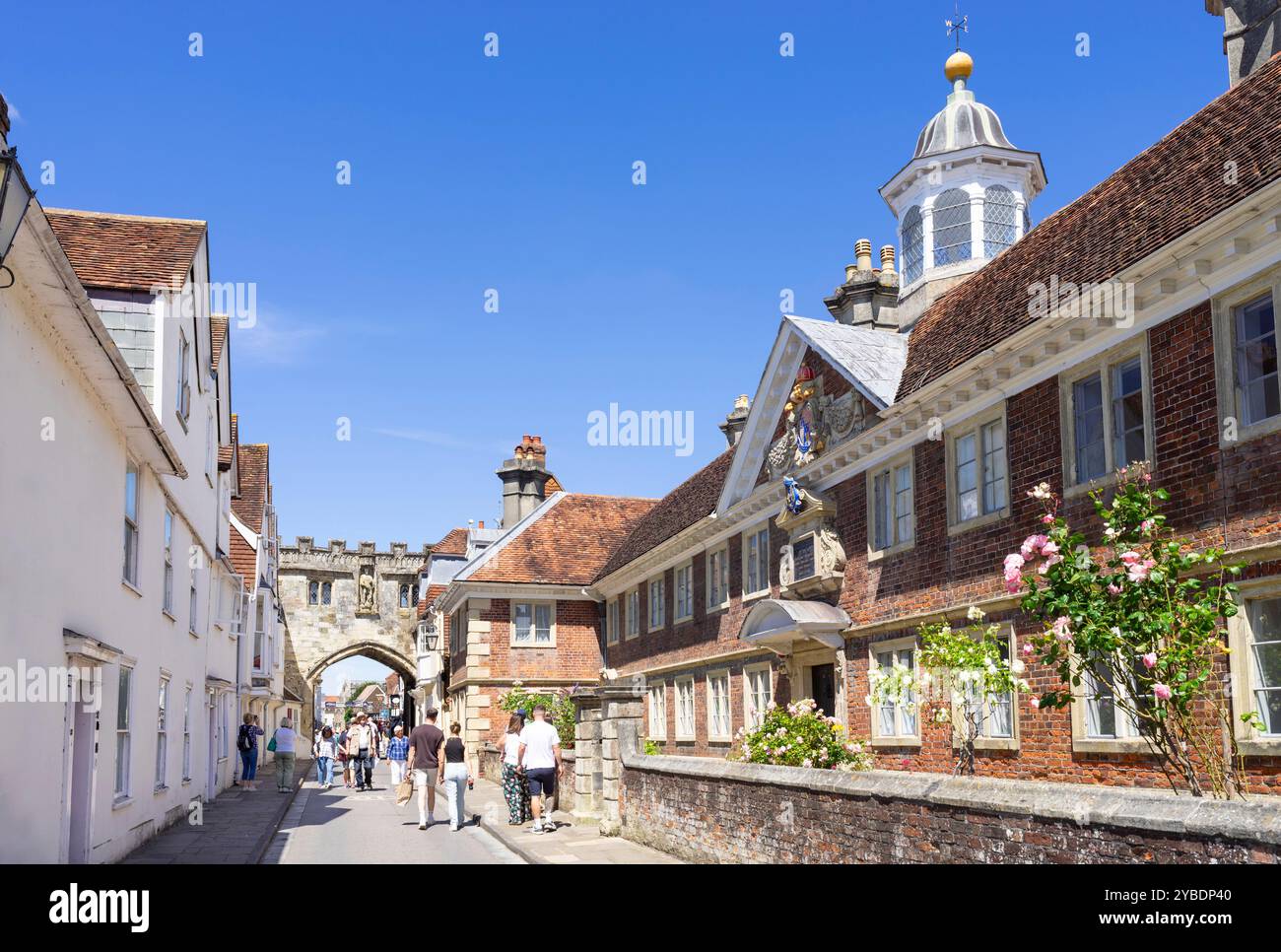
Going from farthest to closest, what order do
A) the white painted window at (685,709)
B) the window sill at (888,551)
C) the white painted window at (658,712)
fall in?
the white painted window at (658,712)
the white painted window at (685,709)
the window sill at (888,551)

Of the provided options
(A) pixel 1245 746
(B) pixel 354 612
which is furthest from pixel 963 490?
(B) pixel 354 612

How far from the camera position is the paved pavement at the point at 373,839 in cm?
1540

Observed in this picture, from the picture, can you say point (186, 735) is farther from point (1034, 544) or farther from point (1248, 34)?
point (1248, 34)

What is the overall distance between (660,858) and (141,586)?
7.24 m

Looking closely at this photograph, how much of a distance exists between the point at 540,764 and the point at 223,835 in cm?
451

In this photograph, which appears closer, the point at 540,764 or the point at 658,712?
the point at 540,764

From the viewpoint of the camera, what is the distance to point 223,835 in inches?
674

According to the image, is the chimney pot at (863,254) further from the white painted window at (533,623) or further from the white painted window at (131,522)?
the white painted window at (533,623)

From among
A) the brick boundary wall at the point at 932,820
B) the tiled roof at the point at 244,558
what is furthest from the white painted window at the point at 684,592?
the brick boundary wall at the point at 932,820

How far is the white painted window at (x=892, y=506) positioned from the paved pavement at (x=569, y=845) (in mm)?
5760

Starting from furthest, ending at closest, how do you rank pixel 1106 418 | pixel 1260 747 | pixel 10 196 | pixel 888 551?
pixel 888 551 < pixel 1106 418 < pixel 1260 747 < pixel 10 196

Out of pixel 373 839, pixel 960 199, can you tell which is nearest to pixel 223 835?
pixel 373 839

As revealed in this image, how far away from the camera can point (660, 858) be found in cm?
1389
